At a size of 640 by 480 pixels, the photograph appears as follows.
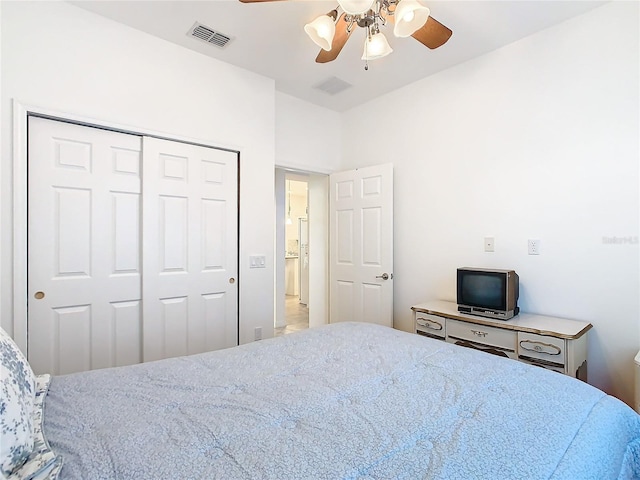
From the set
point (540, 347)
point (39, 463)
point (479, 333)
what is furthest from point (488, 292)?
point (39, 463)

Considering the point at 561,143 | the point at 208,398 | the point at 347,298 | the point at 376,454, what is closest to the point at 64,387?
the point at 208,398

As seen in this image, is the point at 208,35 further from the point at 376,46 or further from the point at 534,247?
the point at 534,247

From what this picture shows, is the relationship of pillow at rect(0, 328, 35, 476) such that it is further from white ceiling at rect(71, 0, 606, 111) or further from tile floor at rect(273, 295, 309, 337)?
tile floor at rect(273, 295, 309, 337)

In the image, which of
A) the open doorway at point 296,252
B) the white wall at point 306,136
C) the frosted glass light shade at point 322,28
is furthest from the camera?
the open doorway at point 296,252

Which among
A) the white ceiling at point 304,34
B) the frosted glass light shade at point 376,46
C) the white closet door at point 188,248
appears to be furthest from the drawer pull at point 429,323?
the white ceiling at point 304,34

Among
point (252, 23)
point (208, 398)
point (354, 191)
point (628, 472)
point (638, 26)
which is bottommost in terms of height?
point (628, 472)

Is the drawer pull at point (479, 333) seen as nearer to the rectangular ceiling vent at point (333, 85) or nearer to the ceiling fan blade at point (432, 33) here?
the ceiling fan blade at point (432, 33)

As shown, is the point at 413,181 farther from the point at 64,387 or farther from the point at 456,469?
the point at 64,387

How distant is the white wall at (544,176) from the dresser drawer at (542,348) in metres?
0.43

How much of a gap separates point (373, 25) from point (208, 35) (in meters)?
1.28

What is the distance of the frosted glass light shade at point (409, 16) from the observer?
159 cm

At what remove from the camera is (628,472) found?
3.31 ft

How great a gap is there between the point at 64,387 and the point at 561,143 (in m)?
3.13

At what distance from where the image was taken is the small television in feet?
7.57
